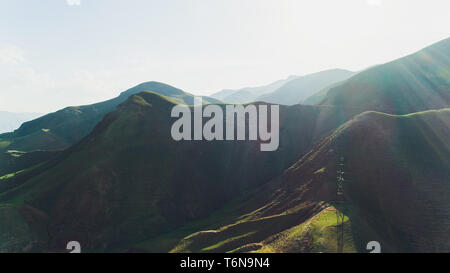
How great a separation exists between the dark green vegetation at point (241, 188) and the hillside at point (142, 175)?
34cm

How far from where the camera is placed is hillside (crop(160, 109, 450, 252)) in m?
34.3

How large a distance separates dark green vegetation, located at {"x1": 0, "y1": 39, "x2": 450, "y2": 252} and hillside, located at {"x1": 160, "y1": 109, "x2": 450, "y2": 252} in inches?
7.9

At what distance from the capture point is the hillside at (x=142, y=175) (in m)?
56.0

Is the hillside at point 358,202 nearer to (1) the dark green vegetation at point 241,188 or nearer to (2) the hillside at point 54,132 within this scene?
(1) the dark green vegetation at point 241,188

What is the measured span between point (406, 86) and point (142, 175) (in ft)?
408

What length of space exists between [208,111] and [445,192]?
78.3m

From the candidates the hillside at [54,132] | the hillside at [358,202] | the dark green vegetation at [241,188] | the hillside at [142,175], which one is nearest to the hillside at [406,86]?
the dark green vegetation at [241,188]

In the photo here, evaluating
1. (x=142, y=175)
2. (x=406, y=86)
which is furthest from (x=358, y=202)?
(x=406, y=86)

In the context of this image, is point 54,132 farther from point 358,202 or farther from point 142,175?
point 358,202

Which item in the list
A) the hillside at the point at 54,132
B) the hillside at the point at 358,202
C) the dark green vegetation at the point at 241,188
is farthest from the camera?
the hillside at the point at 54,132

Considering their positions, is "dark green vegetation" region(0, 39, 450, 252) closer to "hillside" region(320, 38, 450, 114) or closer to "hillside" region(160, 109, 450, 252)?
"hillside" region(160, 109, 450, 252)

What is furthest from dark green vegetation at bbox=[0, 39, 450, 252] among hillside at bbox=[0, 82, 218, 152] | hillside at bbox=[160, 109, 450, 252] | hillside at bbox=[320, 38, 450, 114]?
hillside at bbox=[0, 82, 218, 152]
